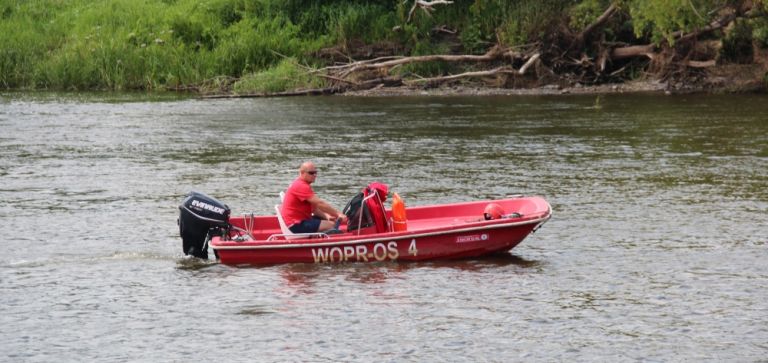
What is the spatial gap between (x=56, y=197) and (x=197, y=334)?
912 centimetres

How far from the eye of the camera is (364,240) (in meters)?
14.7

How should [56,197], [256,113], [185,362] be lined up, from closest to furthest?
1. [185,362]
2. [56,197]
3. [256,113]

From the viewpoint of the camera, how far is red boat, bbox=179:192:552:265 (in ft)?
48.3

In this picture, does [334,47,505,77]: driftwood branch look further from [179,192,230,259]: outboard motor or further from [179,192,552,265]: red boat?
[179,192,230,259]: outboard motor

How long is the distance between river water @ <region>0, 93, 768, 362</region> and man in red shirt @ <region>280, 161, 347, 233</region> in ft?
2.20

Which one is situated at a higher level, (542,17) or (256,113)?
(542,17)

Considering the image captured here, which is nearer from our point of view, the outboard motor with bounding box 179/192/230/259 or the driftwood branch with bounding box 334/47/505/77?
the outboard motor with bounding box 179/192/230/259

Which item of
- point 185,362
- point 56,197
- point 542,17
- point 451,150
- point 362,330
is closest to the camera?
point 185,362

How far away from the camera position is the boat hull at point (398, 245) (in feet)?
48.2

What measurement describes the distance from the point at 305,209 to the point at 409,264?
153 cm

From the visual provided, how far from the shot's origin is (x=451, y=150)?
26.1m

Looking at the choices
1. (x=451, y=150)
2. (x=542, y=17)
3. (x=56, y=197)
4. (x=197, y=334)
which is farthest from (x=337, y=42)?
(x=197, y=334)

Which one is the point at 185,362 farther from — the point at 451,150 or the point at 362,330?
the point at 451,150

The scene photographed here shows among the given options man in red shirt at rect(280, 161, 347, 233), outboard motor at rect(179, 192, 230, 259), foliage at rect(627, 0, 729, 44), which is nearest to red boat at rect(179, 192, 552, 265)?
outboard motor at rect(179, 192, 230, 259)
